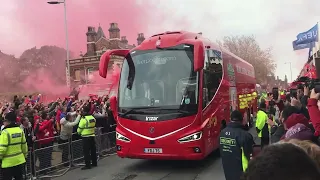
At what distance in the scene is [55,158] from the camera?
34.1ft

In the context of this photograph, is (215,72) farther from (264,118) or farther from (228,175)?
(228,175)

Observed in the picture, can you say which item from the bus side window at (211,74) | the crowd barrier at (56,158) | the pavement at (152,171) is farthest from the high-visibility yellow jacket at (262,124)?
the crowd barrier at (56,158)

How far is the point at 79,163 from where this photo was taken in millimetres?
11219

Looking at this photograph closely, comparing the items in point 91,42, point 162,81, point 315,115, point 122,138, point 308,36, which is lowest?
point 122,138

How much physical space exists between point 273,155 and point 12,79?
31164 mm

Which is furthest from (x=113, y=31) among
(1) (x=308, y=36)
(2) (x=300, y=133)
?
(2) (x=300, y=133)

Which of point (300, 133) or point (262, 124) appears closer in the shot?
point (300, 133)

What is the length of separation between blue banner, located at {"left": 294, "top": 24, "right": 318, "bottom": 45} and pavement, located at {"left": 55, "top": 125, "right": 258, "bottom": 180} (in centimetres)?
1475

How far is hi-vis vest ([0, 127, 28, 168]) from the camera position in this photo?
6.89 metres

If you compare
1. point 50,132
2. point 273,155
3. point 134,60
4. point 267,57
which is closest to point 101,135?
point 50,132

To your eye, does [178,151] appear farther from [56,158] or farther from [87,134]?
[56,158]

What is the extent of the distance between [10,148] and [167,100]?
12.6 ft

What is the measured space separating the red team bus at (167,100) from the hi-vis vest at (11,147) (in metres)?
2.90

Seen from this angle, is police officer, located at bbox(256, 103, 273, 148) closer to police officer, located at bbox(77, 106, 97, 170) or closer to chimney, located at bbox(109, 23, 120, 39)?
police officer, located at bbox(77, 106, 97, 170)
